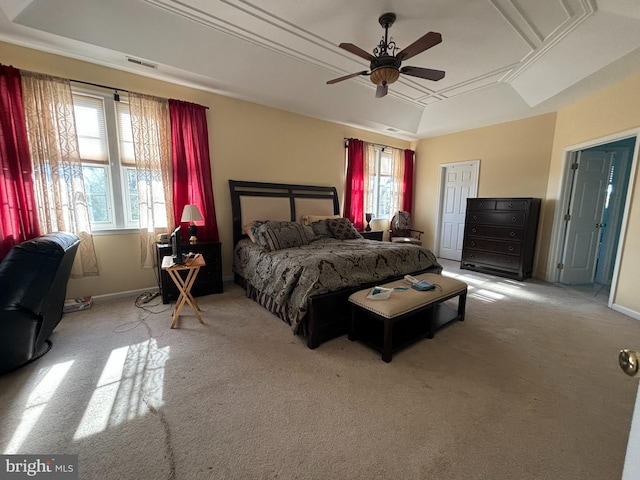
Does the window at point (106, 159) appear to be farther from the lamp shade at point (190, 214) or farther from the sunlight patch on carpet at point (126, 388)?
the sunlight patch on carpet at point (126, 388)

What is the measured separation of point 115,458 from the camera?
1.35 metres

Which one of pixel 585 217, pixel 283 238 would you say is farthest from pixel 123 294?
pixel 585 217

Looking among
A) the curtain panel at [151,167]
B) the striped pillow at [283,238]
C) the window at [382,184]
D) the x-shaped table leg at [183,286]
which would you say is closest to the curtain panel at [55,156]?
the curtain panel at [151,167]

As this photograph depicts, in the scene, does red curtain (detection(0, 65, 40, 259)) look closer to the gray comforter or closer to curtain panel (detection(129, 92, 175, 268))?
curtain panel (detection(129, 92, 175, 268))

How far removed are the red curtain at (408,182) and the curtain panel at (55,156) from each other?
19.7 feet

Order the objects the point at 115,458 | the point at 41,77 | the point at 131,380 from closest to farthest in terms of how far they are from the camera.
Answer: the point at 115,458, the point at 131,380, the point at 41,77

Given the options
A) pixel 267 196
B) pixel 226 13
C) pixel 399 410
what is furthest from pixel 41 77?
pixel 399 410

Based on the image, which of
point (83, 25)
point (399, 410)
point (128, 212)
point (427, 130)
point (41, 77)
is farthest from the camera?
point (427, 130)

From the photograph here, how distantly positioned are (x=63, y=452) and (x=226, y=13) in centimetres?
368

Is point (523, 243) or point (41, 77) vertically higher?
point (41, 77)

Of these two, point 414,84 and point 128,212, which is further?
point 414,84

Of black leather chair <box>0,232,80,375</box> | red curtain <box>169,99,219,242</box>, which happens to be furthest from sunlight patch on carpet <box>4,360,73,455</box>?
red curtain <box>169,99,219,242</box>

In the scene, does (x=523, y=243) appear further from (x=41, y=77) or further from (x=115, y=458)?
(x=41, y=77)

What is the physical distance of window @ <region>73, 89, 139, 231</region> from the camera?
312 centimetres
